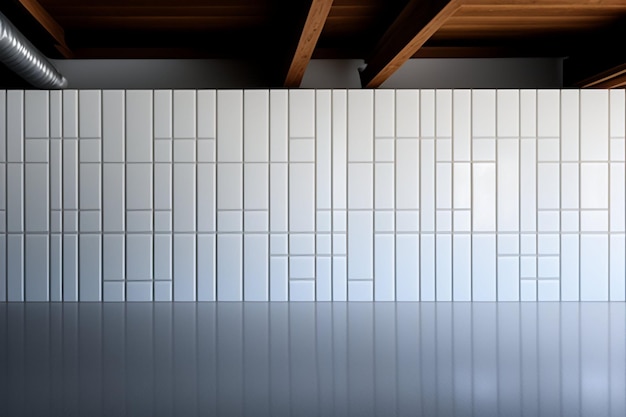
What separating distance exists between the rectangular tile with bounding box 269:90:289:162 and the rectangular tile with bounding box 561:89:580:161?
2196mm

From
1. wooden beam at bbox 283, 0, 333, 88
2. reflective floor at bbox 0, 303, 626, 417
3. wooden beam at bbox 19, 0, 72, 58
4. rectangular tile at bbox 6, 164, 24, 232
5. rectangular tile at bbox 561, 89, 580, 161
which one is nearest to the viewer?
reflective floor at bbox 0, 303, 626, 417

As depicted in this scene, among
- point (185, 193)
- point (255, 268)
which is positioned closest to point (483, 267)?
point (255, 268)

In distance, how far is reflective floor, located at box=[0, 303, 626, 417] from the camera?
217 cm

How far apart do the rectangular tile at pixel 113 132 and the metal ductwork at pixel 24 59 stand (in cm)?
43

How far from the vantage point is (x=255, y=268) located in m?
4.55

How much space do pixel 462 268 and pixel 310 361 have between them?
2185 millimetres

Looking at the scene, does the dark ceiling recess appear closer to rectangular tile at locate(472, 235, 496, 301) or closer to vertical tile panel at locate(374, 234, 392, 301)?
vertical tile panel at locate(374, 234, 392, 301)

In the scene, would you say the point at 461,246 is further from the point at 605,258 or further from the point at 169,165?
the point at 169,165

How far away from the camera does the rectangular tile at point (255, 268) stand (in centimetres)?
455

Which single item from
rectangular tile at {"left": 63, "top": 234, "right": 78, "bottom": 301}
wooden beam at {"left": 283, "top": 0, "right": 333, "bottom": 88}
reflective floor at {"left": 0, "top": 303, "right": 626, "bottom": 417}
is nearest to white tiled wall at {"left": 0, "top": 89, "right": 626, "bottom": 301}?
rectangular tile at {"left": 63, "top": 234, "right": 78, "bottom": 301}

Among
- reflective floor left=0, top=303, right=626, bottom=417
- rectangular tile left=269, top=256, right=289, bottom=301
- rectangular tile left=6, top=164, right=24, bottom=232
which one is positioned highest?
rectangular tile left=6, top=164, right=24, bottom=232

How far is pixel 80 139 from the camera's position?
453 cm

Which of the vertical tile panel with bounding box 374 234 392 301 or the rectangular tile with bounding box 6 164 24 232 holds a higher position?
the rectangular tile with bounding box 6 164 24 232

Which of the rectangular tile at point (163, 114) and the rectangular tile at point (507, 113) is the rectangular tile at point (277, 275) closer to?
the rectangular tile at point (163, 114)
